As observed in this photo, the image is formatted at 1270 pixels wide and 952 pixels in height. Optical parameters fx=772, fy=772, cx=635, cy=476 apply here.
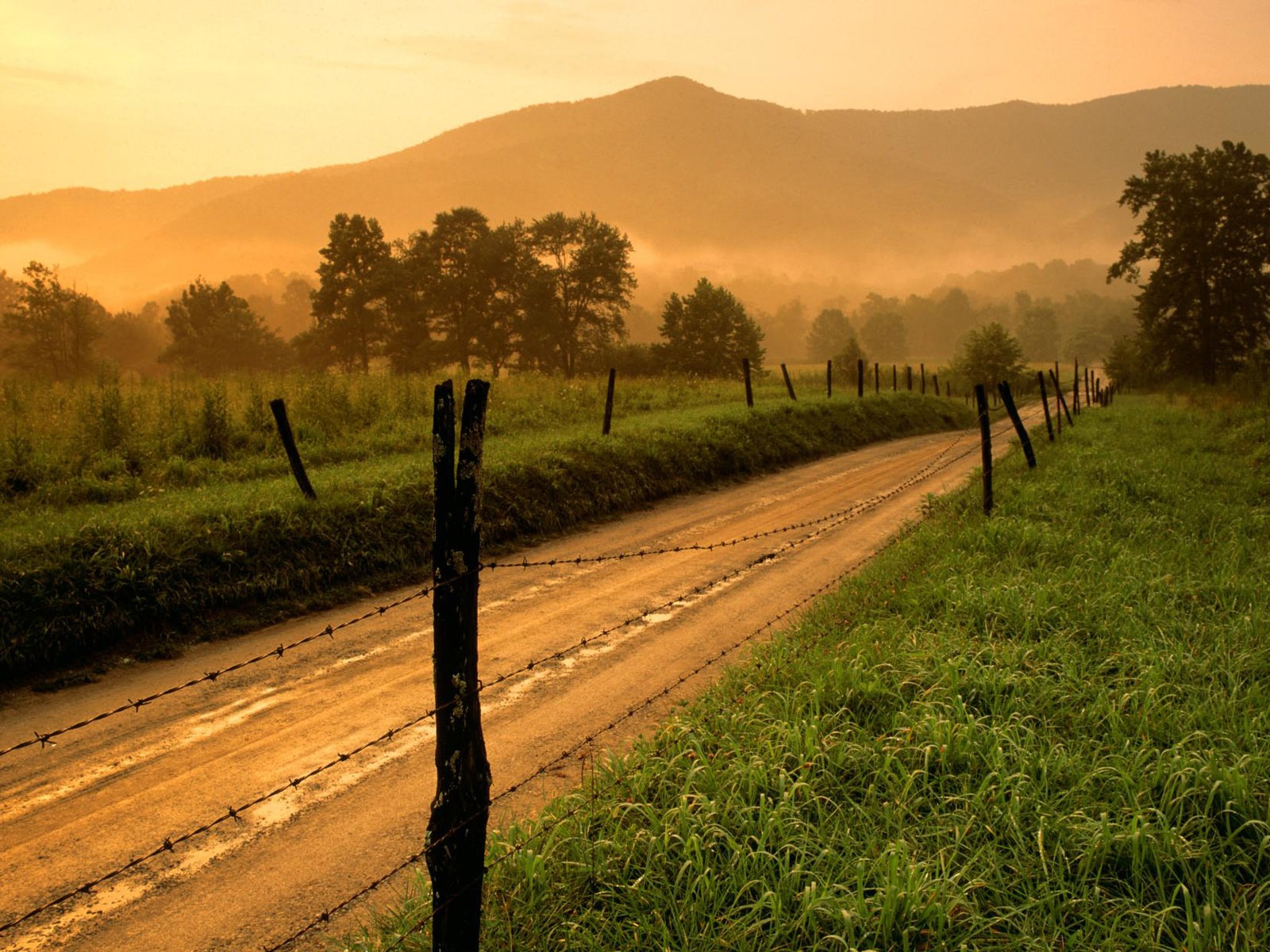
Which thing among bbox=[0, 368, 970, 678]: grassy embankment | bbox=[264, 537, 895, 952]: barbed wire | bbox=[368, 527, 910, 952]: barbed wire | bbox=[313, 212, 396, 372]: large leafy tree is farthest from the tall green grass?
bbox=[313, 212, 396, 372]: large leafy tree

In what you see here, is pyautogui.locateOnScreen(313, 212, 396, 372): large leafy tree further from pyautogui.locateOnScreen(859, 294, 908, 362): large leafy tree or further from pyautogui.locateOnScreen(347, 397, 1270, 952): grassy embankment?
pyautogui.locateOnScreen(859, 294, 908, 362): large leafy tree

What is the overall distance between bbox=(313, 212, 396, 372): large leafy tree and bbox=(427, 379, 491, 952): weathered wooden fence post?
62.7 m

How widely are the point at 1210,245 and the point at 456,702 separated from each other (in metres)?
62.0

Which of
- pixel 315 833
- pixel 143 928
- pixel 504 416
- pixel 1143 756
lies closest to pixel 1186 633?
pixel 1143 756

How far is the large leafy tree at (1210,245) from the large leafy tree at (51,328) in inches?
3089

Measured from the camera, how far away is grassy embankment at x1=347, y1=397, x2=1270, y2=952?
10.9 feet

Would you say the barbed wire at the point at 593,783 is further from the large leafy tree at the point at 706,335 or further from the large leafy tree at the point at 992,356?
the large leafy tree at the point at 706,335

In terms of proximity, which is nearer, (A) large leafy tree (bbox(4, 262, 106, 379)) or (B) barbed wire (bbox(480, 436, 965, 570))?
(B) barbed wire (bbox(480, 436, 965, 570))

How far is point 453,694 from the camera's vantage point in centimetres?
307

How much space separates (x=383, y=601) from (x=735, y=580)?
4.37m

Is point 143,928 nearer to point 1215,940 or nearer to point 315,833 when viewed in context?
point 315,833

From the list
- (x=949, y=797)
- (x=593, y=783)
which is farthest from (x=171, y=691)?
(x=949, y=797)

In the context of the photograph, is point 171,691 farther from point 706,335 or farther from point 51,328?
point 51,328

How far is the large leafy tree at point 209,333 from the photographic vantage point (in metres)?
72.3
